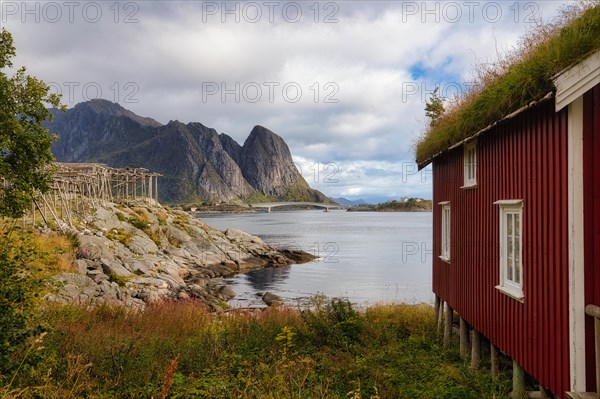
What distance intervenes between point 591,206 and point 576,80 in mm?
1470

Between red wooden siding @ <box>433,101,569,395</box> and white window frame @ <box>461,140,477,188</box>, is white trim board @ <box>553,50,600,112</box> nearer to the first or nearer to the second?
red wooden siding @ <box>433,101,569,395</box>

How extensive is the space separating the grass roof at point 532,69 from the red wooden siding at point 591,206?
0.53 meters

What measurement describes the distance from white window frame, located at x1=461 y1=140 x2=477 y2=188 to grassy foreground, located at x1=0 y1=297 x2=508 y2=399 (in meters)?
3.89

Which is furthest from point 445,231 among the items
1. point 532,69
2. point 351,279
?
point 351,279

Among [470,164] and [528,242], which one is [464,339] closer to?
[470,164]

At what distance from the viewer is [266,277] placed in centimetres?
3469

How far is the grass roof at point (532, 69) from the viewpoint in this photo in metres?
5.53

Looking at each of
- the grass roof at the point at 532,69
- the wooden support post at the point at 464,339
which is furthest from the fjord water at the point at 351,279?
the grass roof at the point at 532,69

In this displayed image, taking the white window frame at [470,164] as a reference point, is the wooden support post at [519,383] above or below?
below

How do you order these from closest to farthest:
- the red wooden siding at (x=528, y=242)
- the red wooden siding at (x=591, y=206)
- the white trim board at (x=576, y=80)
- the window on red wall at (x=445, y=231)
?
the white trim board at (x=576, y=80) → the red wooden siding at (x=591, y=206) → the red wooden siding at (x=528, y=242) → the window on red wall at (x=445, y=231)

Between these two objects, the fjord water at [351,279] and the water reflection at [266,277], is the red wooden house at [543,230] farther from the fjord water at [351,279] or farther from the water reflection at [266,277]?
the water reflection at [266,277]

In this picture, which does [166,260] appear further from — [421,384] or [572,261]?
[572,261]

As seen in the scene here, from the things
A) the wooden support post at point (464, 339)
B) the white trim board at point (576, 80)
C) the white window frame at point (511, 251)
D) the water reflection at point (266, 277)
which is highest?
the white trim board at point (576, 80)

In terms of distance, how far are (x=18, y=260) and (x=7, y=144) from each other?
10.6 ft
